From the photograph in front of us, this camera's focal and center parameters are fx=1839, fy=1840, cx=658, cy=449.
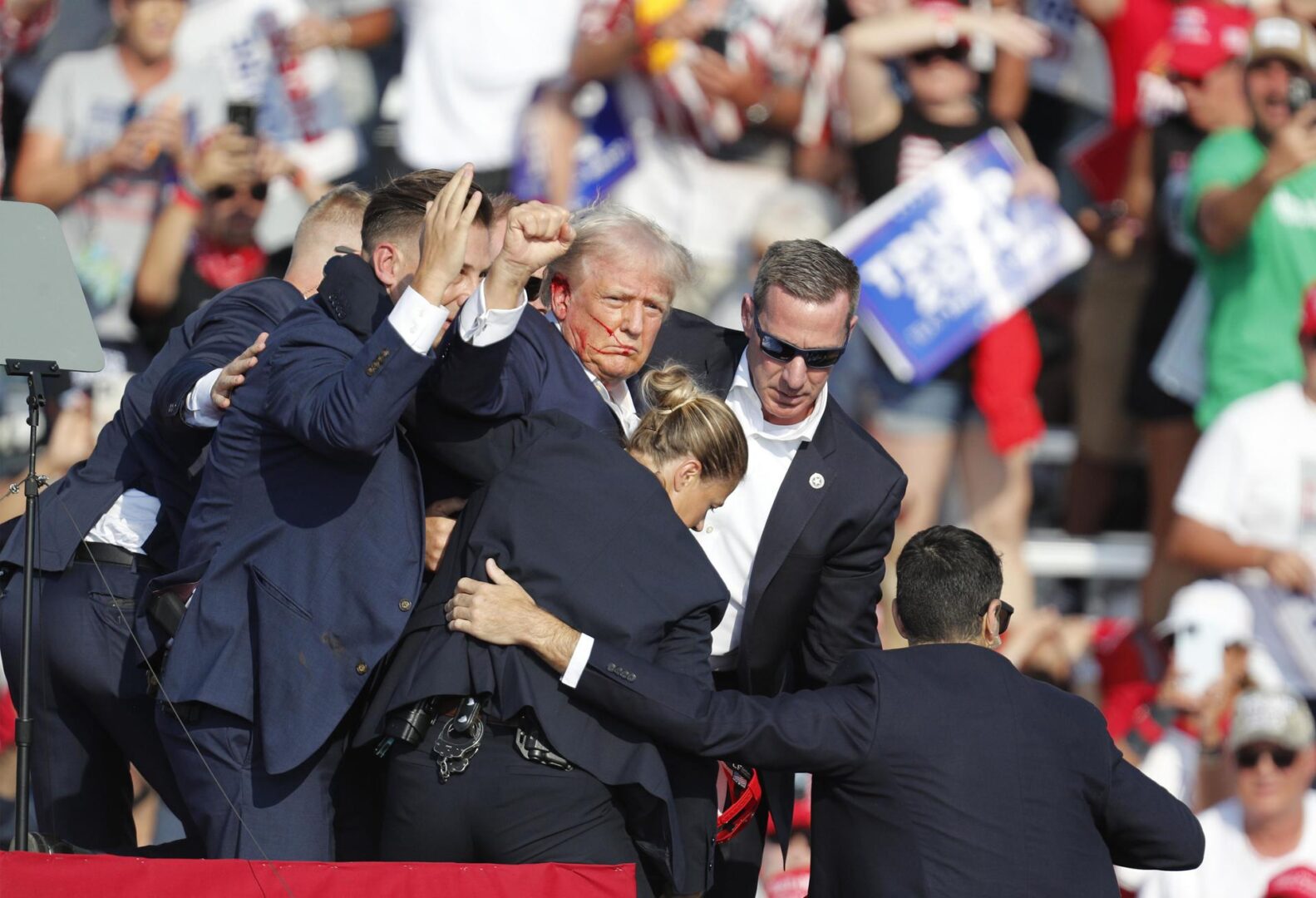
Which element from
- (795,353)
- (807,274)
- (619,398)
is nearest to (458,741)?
(619,398)

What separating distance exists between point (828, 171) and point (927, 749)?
13.0ft

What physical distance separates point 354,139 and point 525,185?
2.44 feet

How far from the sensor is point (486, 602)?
324 centimetres

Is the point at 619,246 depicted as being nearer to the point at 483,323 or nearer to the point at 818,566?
the point at 483,323

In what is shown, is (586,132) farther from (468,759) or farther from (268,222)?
(468,759)

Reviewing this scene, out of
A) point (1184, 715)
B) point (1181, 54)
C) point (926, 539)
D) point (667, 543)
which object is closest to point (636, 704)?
point (667, 543)

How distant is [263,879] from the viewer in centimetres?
324

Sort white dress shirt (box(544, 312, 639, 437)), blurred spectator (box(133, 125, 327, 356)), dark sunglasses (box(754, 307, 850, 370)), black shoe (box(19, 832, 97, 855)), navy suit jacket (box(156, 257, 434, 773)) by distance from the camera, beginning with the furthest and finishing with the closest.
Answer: blurred spectator (box(133, 125, 327, 356)) → dark sunglasses (box(754, 307, 850, 370)) → white dress shirt (box(544, 312, 639, 437)) → black shoe (box(19, 832, 97, 855)) → navy suit jacket (box(156, 257, 434, 773))

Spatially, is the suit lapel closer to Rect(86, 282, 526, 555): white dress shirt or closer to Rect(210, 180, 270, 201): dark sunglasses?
Rect(86, 282, 526, 555): white dress shirt

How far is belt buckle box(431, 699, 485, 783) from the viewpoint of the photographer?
3.24 metres

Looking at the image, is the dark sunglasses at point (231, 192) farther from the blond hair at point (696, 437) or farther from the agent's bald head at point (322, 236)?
the blond hair at point (696, 437)

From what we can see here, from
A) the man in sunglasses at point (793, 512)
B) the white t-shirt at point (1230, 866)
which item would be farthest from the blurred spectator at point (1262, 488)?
the man in sunglasses at point (793, 512)

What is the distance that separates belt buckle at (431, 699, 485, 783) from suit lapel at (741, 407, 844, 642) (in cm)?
92

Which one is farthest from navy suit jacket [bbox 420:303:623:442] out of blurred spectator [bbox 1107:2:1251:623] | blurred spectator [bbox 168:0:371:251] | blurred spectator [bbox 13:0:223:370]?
blurred spectator [bbox 1107:2:1251:623]
